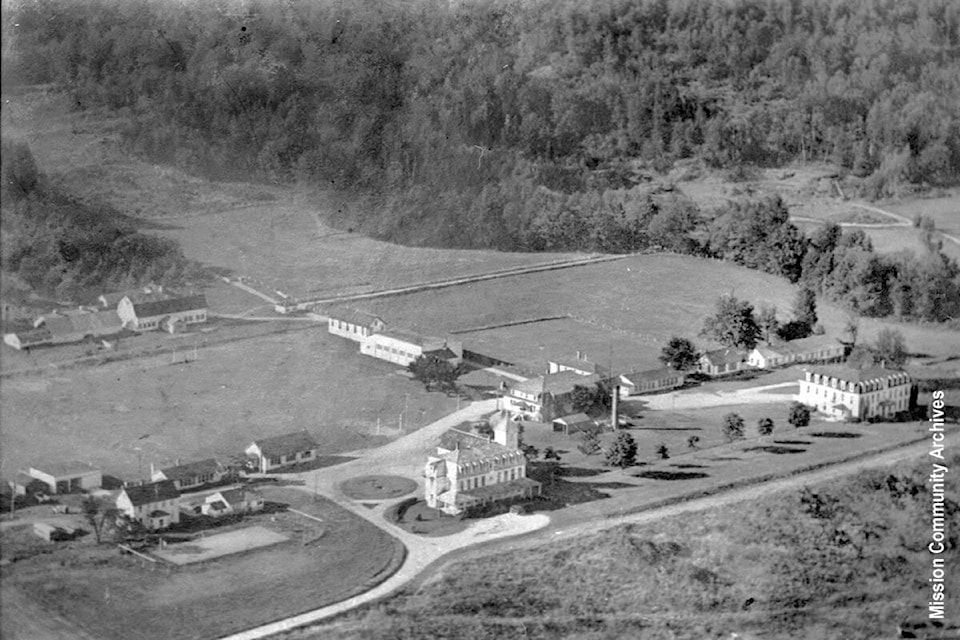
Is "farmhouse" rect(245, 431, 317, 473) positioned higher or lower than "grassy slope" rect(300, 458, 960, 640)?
higher

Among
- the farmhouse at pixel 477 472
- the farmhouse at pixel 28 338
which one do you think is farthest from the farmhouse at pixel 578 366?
the farmhouse at pixel 28 338

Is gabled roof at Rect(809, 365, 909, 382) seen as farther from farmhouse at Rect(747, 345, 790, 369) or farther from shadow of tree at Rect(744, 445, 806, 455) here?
shadow of tree at Rect(744, 445, 806, 455)

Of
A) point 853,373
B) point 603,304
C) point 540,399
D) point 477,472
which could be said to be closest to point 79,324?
point 477,472

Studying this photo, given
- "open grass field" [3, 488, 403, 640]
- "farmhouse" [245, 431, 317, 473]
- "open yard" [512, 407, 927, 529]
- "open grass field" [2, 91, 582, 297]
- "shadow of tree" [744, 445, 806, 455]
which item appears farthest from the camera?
"shadow of tree" [744, 445, 806, 455]

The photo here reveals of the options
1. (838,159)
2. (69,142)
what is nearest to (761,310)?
(838,159)

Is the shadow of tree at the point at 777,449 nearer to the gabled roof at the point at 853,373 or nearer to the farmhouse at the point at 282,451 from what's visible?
the gabled roof at the point at 853,373

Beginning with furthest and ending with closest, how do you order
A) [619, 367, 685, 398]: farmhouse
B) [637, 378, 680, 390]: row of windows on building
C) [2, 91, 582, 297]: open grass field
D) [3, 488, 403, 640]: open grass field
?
[637, 378, 680, 390]: row of windows on building, [619, 367, 685, 398]: farmhouse, [2, 91, 582, 297]: open grass field, [3, 488, 403, 640]: open grass field

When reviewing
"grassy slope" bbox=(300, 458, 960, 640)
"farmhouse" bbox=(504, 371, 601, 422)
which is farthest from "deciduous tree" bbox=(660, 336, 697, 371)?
"grassy slope" bbox=(300, 458, 960, 640)
